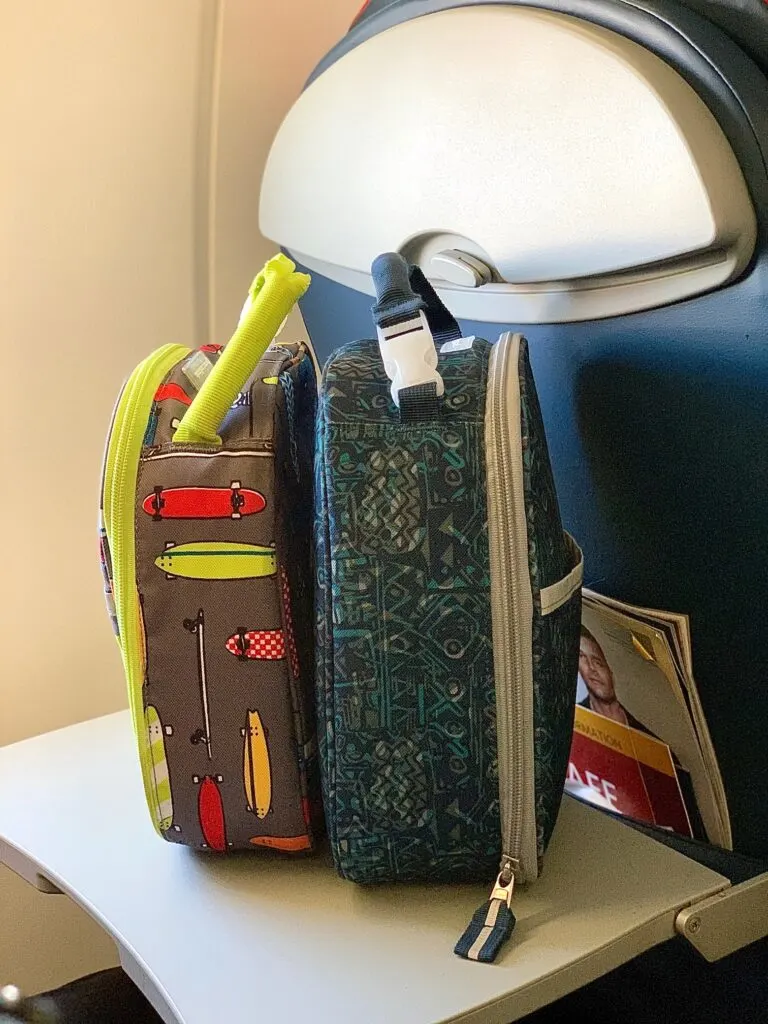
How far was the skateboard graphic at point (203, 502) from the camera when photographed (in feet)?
1.78

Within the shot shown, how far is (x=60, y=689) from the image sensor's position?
3.26ft

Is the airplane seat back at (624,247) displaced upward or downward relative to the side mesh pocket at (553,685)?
upward

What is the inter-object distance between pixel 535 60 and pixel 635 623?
358 millimetres

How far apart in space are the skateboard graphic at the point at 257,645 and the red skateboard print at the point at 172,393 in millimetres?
148

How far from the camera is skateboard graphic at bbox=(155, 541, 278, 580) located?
546 millimetres

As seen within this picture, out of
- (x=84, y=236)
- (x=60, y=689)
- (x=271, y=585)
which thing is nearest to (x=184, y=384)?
(x=271, y=585)

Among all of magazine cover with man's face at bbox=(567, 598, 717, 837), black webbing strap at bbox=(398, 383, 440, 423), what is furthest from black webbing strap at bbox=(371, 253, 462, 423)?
magazine cover with man's face at bbox=(567, 598, 717, 837)

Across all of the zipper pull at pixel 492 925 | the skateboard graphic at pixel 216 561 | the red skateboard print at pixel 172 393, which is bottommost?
the zipper pull at pixel 492 925

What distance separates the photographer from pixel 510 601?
20.5 inches

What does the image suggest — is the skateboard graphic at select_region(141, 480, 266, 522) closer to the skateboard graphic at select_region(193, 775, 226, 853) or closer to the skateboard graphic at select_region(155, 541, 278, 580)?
the skateboard graphic at select_region(155, 541, 278, 580)

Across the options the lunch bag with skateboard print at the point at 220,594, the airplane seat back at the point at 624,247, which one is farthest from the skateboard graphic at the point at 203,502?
the airplane seat back at the point at 624,247

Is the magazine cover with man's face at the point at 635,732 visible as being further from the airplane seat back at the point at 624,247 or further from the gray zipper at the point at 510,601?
the gray zipper at the point at 510,601

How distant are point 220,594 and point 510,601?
0.16 meters

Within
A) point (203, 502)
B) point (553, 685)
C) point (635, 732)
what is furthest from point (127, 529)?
point (635, 732)
